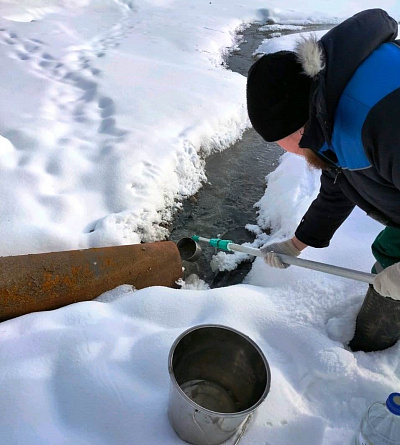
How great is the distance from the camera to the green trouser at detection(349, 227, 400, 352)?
1807mm

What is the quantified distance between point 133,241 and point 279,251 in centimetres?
102

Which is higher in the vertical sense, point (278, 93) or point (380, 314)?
point (278, 93)

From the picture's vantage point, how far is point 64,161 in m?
3.18

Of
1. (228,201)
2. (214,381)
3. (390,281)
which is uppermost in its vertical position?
(390,281)

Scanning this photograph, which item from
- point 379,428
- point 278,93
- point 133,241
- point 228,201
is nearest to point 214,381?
→ point 379,428

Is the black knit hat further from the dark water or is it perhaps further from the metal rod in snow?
the dark water

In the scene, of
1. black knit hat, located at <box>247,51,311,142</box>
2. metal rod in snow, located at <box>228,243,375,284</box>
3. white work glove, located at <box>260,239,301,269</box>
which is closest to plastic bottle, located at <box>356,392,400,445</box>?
metal rod in snow, located at <box>228,243,375,284</box>

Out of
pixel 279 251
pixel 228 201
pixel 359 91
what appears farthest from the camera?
pixel 228 201

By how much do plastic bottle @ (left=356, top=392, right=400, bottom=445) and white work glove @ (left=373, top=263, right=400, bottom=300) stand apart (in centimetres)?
43

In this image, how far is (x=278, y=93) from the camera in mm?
1322

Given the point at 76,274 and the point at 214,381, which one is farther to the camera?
the point at 76,274

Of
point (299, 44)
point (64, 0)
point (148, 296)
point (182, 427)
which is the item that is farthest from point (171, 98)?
point (64, 0)

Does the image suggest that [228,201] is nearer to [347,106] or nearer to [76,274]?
[76,274]

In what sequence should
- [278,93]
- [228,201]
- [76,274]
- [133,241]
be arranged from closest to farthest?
[278,93]
[76,274]
[133,241]
[228,201]
